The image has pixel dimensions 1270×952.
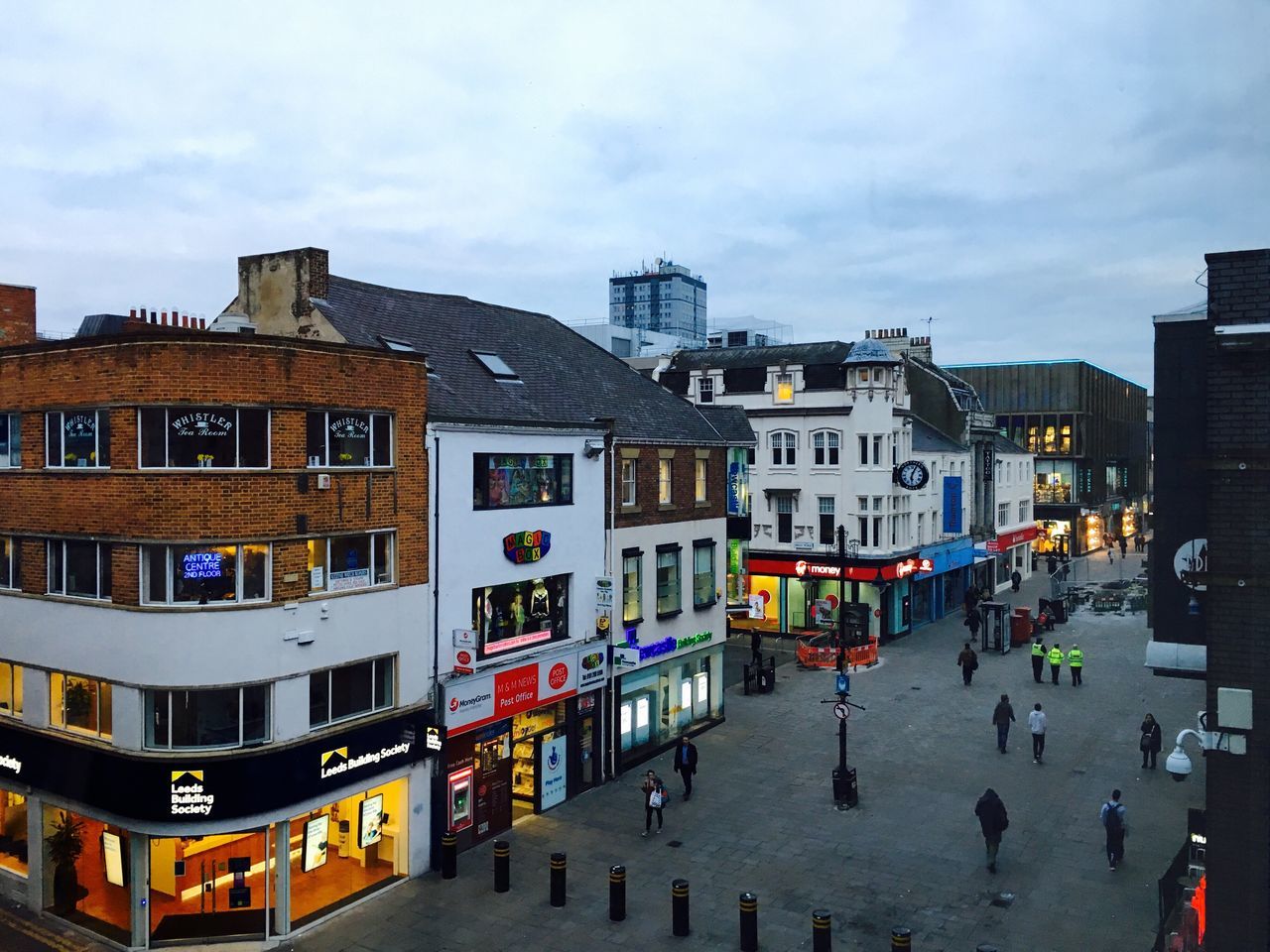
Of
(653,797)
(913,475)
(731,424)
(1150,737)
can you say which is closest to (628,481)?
(731,424)

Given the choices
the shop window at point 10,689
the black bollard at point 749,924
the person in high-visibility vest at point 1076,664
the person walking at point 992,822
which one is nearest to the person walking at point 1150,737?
the person walking at point 992,822

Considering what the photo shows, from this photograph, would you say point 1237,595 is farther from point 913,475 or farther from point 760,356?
point 760,356

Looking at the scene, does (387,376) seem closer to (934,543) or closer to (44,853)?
(44,853)

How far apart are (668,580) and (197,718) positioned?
1405cm

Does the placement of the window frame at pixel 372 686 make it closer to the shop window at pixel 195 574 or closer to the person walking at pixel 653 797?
the shop window at pixel 195 574

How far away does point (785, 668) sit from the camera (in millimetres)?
37469

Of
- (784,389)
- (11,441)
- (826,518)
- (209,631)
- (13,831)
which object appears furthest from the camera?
(784,389)

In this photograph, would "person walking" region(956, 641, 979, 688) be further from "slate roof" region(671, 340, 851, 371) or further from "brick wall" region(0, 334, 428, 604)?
"brick wall" region(0, 334, 428, 604)

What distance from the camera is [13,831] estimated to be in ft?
63.1

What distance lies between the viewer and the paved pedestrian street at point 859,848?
16.4m

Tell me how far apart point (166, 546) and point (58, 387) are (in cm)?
413

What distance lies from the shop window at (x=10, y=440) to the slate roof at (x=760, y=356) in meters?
32.3

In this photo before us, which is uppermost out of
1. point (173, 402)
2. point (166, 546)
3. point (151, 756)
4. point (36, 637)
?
point (173, 402)

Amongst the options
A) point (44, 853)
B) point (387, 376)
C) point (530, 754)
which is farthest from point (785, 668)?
point (44, 853)
